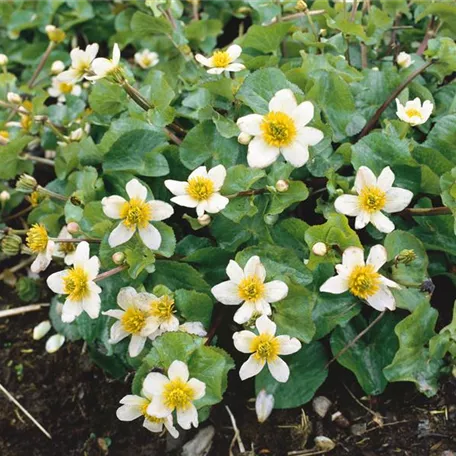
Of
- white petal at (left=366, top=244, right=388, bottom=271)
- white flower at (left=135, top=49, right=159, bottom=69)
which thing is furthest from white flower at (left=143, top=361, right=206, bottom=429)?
white flower at (left=135, top=49, right=159, bottom=69)

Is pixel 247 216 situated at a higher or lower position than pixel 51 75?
higher

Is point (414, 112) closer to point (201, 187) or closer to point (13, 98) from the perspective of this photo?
point (201, 187)

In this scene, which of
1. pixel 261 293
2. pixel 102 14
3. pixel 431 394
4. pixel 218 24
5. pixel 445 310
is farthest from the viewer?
pixel 102 14

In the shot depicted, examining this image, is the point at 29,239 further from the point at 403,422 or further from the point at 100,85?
the point at 403,422

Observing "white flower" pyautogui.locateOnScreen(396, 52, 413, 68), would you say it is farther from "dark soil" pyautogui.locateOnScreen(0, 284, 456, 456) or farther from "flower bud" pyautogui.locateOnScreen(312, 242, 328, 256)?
"dark soil" pyautogui.locateOnScreen(0, 284, 456, 456)

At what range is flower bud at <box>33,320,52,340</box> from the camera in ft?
6.10

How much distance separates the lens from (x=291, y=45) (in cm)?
195

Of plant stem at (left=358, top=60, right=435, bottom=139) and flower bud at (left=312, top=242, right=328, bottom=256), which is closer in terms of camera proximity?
flower bud at (left=312, top=242, right=328, bottom=256)

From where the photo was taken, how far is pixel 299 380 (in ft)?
5.10

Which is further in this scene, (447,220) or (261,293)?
(447,220)

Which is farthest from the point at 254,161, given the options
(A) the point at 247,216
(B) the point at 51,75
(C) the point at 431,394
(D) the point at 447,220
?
(B) the point at 51,75

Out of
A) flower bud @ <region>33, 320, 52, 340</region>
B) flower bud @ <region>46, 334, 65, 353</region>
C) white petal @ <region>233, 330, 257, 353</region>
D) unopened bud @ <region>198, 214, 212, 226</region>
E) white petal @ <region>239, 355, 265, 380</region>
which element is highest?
unopened bud @ <region>198, 214, 212, 226</region>

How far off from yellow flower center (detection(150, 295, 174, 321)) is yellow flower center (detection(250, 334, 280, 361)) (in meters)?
0.22

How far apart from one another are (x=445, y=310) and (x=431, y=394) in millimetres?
266
